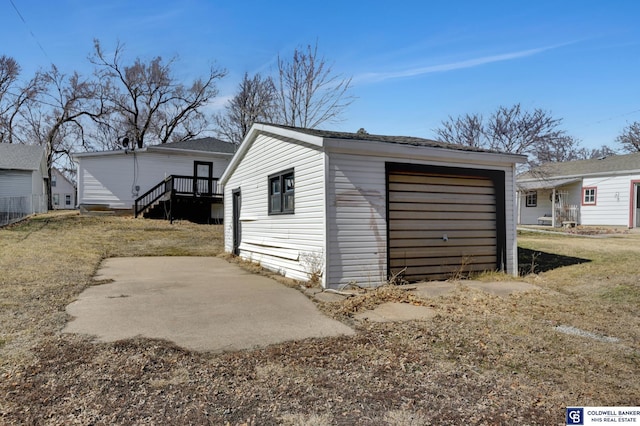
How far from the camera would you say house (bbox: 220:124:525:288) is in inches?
269

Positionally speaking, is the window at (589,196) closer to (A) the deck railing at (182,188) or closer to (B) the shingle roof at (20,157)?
(A) the deck railing at (182,188)

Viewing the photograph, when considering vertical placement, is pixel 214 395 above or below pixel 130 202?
below

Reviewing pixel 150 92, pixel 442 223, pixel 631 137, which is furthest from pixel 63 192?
pixel 631 137

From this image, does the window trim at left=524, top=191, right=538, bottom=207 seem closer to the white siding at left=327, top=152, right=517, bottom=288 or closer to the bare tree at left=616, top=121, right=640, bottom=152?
the bare tree at left=616, top=121, right=640, bottom=152

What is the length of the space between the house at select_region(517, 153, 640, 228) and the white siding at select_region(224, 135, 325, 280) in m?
17.8

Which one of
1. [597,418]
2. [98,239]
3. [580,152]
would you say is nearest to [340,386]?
[597,418]

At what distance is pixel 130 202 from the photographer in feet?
70.1

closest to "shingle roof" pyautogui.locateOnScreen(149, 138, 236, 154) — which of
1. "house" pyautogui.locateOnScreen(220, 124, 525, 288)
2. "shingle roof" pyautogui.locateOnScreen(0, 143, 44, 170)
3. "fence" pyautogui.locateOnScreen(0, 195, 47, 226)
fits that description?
"fence" pyautogui.locateOnScreen(0, 195, 47, 226)

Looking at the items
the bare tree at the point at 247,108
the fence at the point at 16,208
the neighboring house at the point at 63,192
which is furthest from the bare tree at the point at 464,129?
the neighboring house at the point at 63,192

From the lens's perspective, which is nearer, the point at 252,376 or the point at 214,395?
the point at 214,395

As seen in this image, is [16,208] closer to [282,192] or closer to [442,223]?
[282,192]

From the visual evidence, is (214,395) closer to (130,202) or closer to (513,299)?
(513,299)

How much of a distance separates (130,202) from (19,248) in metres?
10.4

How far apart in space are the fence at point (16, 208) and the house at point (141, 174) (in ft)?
9.11
